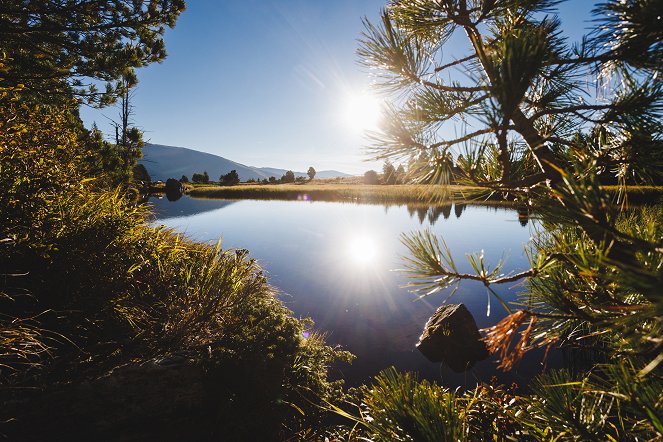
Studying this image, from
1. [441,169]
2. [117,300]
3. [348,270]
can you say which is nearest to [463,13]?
[441,169]

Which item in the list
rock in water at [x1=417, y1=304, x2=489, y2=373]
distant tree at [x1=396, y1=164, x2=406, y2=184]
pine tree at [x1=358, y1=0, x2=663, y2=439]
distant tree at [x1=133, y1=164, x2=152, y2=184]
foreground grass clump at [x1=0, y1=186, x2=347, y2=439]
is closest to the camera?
pine tree at [x1=358, y1=0, x2=663, y2=439]

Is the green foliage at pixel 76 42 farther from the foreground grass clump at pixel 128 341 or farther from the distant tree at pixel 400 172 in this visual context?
the distant tree at pixel 400 172

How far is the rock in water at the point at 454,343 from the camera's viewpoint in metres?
5.02

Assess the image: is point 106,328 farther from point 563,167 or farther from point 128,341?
point 563,167

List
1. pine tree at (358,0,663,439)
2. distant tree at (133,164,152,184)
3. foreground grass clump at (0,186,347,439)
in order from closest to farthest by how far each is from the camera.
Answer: pine tree at (358,0,663,439)
foreground grass clump at (0,186,347,439)
distant tree at (133,164,152,184)

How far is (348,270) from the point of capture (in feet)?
29.5

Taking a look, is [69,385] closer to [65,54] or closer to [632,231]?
[632,231]

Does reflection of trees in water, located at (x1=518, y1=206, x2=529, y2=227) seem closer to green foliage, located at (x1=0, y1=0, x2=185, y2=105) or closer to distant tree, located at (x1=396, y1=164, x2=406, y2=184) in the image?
distant tree, located at (x1=396, y1=164, x2=406, y2=184)

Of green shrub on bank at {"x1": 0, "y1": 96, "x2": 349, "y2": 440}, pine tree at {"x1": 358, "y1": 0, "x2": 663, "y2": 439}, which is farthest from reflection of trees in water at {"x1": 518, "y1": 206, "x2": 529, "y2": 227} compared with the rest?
green shrub on bank at {"x1": 0, "y1": 96, "x2": 349, "y2": 440}

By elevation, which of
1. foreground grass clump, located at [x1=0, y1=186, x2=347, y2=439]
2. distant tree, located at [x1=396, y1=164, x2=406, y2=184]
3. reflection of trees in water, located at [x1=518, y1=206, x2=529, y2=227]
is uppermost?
distant tree, located at [x1=396, y1=164, x2=406, y2=184]

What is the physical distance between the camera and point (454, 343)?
5.20 m

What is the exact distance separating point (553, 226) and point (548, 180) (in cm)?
68

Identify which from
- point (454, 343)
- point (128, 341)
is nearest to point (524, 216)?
point (128, 341)

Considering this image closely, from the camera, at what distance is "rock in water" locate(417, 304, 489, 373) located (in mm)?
5020
